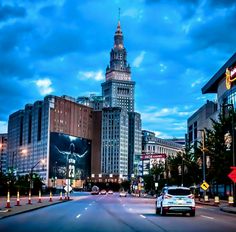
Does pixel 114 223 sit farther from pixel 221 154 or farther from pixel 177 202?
pixel 221 154

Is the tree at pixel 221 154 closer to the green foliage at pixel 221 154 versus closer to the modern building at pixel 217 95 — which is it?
the green foliage at pixel 221 154

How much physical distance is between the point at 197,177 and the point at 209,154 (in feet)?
80.0

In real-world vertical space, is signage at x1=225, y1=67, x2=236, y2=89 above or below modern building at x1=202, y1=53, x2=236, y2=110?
below

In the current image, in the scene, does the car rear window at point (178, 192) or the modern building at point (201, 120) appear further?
the modern building at point (201, 120)

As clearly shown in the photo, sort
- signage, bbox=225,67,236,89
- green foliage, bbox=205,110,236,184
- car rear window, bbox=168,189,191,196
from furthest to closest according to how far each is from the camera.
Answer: green foliage, bbox=205,110,236,184, signage, bbox=225,67,236,89, car rear window, bbox=168,189,191,196

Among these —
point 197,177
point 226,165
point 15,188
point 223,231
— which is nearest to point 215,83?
point 197,177

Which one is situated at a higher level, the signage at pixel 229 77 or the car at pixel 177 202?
the signage at pixel 229 77

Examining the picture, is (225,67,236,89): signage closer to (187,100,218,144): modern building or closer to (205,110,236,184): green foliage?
(205,110,236,184): green foliage

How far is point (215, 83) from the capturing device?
115688 mm

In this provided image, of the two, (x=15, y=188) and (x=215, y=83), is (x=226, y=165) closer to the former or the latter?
(x=15, y=188)

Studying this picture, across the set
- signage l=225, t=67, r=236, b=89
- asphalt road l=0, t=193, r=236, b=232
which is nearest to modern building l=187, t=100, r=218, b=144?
signage l=225, t=67, r=236, b=89

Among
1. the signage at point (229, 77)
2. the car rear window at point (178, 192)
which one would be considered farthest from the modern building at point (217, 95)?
the car rear window at point (178, 192)

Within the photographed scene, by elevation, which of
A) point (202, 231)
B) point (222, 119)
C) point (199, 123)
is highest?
point (199, 123)

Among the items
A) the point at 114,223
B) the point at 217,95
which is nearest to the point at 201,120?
the point at 217,95
